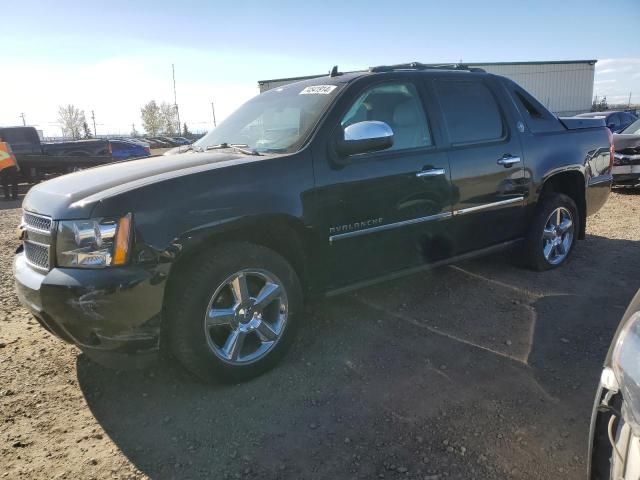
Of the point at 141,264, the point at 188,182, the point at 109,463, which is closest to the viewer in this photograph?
the point at 109,463

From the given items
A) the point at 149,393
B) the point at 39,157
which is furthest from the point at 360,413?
the point at 39,157

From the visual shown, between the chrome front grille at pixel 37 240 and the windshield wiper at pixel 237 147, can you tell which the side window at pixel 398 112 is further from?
the chrome front grille at pixel 37 240

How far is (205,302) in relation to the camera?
2801 millimetres

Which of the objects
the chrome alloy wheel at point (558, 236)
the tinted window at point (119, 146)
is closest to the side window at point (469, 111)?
the chrome alloy wheel at point (558, 236)

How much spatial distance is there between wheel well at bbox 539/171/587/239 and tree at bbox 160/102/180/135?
3101 inches

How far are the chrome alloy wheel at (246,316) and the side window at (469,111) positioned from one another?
1.96 meters

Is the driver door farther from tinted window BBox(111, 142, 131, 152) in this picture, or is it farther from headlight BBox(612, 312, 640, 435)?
tinted window BBox(111, 142, 131, 152)

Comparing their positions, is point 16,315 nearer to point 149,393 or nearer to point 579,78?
point 149,393

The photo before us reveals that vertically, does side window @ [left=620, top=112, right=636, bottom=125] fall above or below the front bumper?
above

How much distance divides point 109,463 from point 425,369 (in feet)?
6.17

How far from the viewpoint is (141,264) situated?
259cm

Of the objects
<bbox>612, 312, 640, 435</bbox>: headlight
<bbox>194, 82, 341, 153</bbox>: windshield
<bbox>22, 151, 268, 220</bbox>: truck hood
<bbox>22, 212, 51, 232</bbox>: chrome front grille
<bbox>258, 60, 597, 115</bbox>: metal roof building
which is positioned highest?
<bbox>258, 60, 597, 115</bbox>: metal roof building

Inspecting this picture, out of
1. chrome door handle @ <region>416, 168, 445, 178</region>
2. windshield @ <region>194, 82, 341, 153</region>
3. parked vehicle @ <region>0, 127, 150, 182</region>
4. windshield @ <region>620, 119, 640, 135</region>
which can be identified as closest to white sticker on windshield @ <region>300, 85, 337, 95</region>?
windshield @ <region>194, 82, 341, 153</region>

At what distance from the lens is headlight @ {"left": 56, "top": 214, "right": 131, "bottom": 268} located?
8.38 feet
